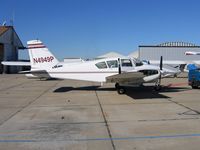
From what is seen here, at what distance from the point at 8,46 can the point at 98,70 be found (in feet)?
150

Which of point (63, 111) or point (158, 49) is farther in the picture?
point (158, 49)

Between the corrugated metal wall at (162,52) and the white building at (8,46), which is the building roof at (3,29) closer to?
the white building at (8,46)

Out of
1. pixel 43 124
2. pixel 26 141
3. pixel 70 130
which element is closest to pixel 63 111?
pixel 43 124

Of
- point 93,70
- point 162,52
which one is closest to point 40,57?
point 93,70

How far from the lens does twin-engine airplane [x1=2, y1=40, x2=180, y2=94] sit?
15.9 meters

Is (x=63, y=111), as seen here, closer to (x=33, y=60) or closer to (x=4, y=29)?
(x=33, y=60)

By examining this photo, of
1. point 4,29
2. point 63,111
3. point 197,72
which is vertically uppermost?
point 4,29

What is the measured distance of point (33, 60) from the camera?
60.4ft

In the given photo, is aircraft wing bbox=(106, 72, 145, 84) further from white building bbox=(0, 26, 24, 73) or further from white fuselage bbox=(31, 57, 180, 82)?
white building bbox=(0, 26, 24, 73)

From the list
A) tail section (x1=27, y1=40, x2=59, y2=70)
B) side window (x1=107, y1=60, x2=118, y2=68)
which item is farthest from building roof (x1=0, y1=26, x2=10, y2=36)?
side window (x1=107, y1=60, x2=118, y2=68)

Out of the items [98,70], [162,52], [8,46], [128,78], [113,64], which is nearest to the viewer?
[128,78]

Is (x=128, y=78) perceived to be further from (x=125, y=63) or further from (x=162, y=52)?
(x=162, y=52)

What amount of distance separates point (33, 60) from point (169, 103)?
984 centimetres

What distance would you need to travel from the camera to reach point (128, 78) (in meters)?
15.3
